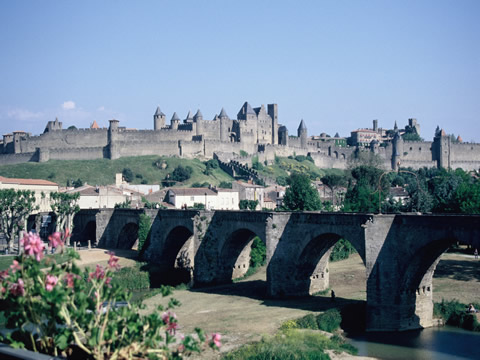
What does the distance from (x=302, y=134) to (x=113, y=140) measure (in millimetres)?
45566

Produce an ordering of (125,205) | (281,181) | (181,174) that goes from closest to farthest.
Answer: (125,205) → (181,174) → (281,181)

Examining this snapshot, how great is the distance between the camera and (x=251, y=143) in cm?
12594

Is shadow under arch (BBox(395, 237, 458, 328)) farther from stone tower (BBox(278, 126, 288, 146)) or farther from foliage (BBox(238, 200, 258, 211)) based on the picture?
stone tower (BBox(278, 126, 288, 146))

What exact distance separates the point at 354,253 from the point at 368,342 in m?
23.7

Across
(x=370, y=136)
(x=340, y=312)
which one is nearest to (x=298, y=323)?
(x=340, y=312)

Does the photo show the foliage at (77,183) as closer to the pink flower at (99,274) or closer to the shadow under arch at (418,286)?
the shadow under arch at (418,286)

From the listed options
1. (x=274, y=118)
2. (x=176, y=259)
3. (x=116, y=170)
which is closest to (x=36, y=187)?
(x=176, y=259)

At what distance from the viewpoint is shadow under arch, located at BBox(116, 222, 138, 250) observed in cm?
5906

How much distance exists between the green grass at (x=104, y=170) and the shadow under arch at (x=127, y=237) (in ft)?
125

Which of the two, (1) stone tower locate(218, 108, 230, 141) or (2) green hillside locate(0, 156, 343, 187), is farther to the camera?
(1) stone tower locate(218, 108, 230, 141)

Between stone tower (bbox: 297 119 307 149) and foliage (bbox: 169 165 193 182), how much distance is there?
136 ft

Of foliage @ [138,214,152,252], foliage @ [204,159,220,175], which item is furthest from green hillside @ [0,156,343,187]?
foliage @ [138,214,152,252]

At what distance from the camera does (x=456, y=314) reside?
95.9ft

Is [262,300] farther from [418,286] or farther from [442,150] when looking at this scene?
[442,150]
